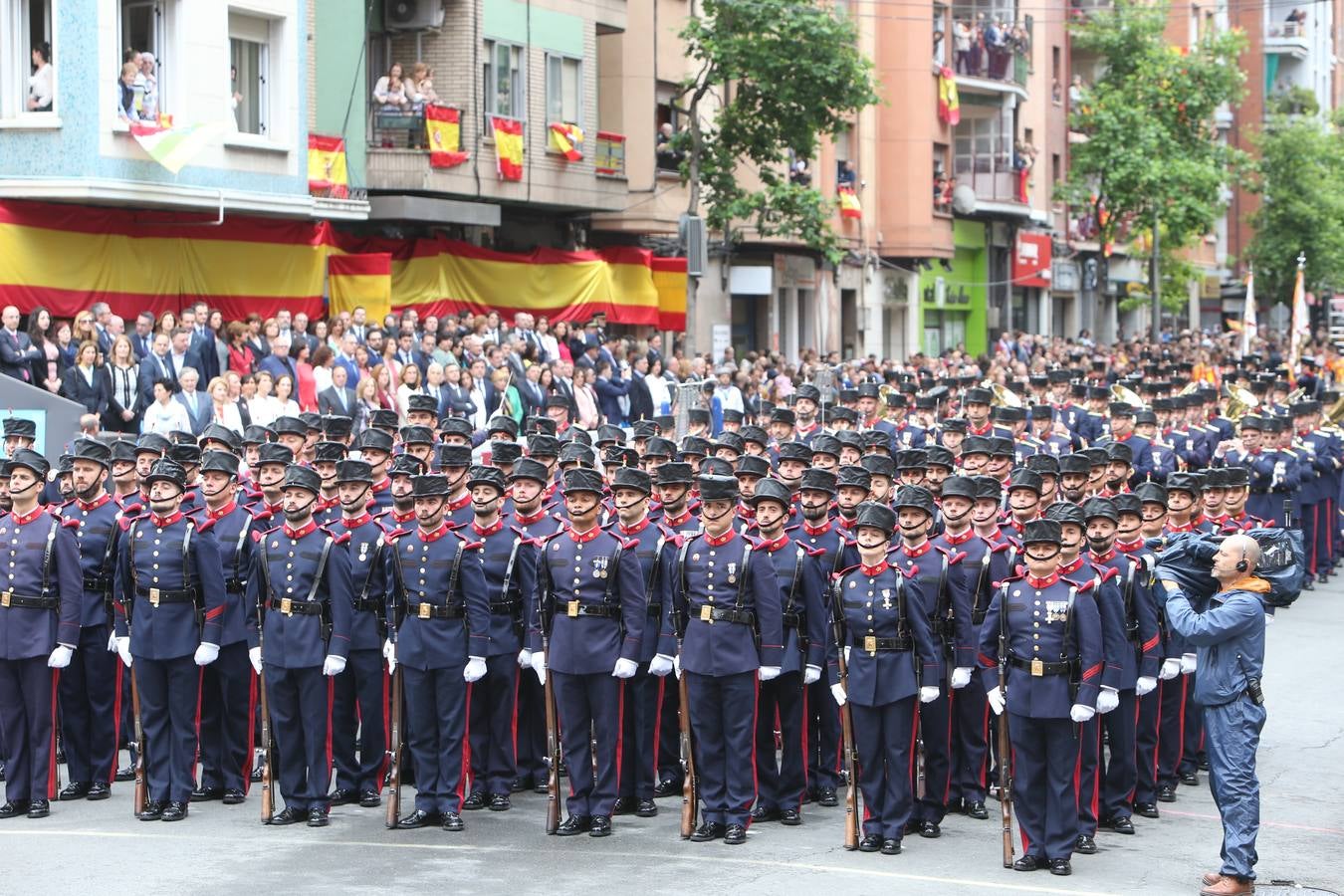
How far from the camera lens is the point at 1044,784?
11258 mm

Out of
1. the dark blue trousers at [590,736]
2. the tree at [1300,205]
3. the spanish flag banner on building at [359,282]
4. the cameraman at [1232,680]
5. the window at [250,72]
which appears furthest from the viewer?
the tree at [1300,205]

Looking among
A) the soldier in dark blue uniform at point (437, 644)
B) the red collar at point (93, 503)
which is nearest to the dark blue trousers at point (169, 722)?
the soldier in dark blue uniform at point (437, 644)

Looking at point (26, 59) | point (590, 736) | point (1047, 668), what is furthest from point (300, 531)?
point (26, 59)

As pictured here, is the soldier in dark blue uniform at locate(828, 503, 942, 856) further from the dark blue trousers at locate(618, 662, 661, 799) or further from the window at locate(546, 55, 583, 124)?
the window at locate(546, 55, 583, 124)

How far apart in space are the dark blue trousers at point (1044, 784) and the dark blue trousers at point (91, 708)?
5593mm

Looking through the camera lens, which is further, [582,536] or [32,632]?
[32,632]

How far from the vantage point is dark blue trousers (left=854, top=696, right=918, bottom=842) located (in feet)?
37.7

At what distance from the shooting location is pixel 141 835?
38.7 feet

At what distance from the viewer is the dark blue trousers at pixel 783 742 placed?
12.3 metres

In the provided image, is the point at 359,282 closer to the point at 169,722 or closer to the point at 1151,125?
the point at 169,722

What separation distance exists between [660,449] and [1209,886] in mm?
5903

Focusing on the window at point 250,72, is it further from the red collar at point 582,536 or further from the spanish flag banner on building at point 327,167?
the red collar at point 582,536

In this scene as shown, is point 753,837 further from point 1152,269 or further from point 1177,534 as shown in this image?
point 1152,269

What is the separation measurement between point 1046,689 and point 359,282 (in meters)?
18.0
